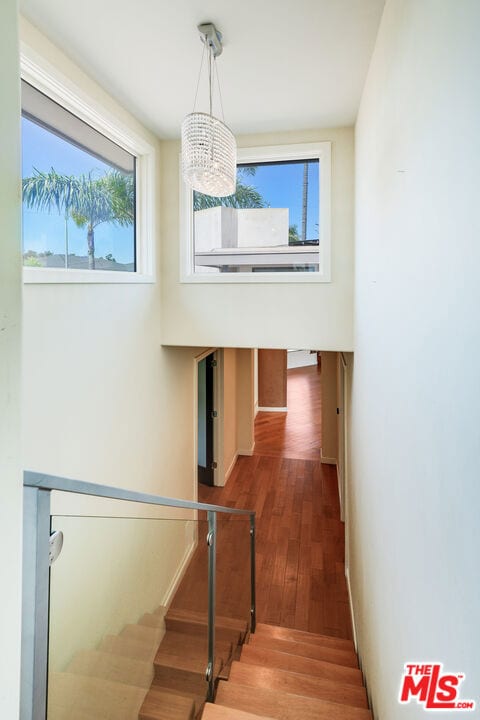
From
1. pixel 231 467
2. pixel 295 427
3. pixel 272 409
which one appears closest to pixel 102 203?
pixel 231 467

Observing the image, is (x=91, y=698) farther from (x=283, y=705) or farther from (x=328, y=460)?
(x=328, y=460)

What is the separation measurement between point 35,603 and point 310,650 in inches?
106

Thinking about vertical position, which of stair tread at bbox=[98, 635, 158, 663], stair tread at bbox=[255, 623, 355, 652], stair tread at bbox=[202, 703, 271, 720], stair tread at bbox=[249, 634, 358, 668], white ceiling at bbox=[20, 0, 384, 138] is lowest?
stair tread at bbox=[255, 623, 355, 652]

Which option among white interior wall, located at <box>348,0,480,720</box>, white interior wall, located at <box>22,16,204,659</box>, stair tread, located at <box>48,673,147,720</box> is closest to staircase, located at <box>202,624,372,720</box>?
white interior wall, located at <box>348,0,480,720</box>

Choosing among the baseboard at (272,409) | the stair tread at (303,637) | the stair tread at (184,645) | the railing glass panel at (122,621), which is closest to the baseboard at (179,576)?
the railing glass panel at (122,621)

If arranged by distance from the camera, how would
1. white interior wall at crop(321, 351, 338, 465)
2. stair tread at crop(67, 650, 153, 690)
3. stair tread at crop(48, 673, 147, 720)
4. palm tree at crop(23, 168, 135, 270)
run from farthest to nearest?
1. white interior wall at crop(321, 351, 338, 465)
2. palm tree at crop(23, 168, 135, 270)
3. stair tread at crop(67, 650, 153, 690)
4. stair tread at crop(48, 673, 147, 720)

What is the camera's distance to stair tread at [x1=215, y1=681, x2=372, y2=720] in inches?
79.8

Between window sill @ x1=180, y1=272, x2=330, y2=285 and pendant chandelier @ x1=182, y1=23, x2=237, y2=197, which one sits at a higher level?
pendant chandelier @ x1=182, y1=23, x2=237, y2=197

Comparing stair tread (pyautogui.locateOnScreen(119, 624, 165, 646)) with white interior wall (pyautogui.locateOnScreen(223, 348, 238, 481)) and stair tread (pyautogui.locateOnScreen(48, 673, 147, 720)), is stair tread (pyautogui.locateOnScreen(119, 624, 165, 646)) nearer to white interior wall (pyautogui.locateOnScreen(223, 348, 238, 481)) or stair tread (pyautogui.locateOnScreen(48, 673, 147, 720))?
stair tread (pyautogui.locateOnScreen(48, 673, 147, 720))

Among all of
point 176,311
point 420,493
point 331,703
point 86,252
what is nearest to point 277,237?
point 176,311

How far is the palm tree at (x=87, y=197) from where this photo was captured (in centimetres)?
215

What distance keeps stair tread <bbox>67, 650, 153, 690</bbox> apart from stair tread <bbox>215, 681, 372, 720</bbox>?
69 centimetres

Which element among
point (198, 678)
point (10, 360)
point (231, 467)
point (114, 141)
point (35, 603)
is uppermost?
point (114, 141)

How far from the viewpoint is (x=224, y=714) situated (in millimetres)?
1994
